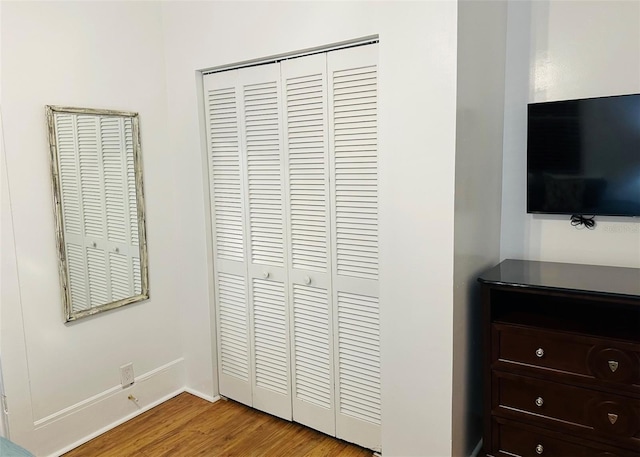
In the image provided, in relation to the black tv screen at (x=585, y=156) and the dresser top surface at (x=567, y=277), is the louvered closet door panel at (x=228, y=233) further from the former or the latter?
the black tv screen at (x=585, y=156)

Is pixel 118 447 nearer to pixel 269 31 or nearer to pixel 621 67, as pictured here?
pixel 269 31

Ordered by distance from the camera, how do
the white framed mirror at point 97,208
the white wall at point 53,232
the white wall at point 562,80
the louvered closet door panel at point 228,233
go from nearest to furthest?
the white wall at point 562,80, the white wall at point 53,232, the white framed mirror at point 97,208, the louvered closet door panel at point 228,233

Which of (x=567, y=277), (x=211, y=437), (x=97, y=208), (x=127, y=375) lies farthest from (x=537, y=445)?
(x=97, y=208)

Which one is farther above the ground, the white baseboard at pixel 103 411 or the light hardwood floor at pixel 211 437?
the white baseboard at pixel 103 411

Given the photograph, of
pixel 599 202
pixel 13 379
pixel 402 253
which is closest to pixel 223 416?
pixel 13 379

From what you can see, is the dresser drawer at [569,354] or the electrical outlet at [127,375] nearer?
the dresser drawer at [569,354]

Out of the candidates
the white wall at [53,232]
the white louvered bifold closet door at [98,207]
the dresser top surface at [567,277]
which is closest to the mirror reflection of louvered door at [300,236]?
the white wall at [53,232]

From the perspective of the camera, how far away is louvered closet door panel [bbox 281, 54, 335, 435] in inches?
91.4

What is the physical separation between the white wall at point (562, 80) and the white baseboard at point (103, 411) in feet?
6.74

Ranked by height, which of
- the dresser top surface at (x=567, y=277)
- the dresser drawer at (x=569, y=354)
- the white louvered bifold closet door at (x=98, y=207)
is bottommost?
the dresser drawer at (x=569, y=354)

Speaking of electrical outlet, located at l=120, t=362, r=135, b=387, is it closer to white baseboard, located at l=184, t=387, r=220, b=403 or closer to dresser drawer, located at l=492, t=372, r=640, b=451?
white baseboard, located at l=184, t=387, r=220, b=403

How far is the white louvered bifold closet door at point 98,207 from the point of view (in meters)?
2.42

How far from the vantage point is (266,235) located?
260 centimetres

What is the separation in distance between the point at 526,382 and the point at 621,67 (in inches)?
54.4
